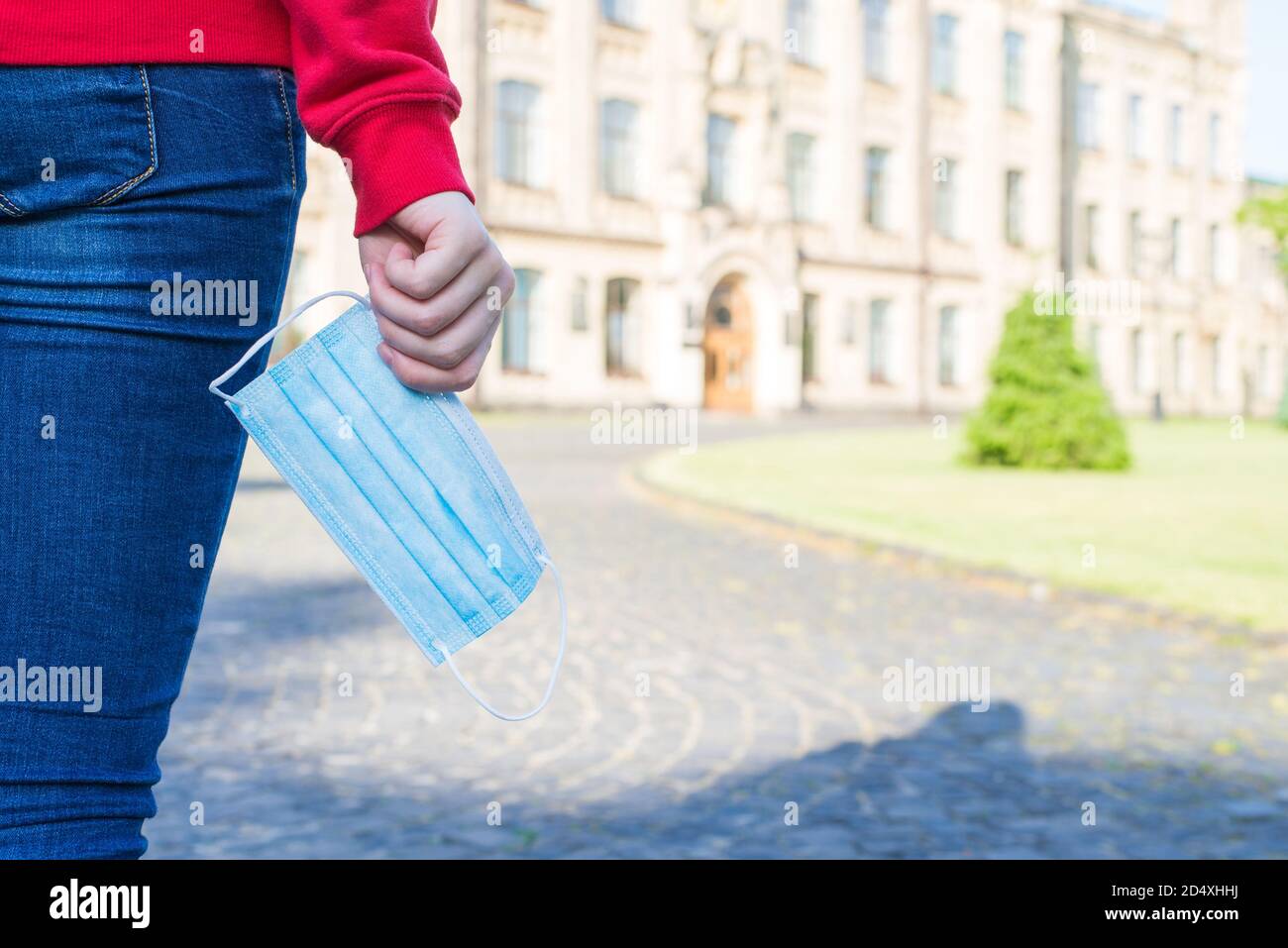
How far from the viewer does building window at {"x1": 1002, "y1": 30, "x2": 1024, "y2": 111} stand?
41000mm

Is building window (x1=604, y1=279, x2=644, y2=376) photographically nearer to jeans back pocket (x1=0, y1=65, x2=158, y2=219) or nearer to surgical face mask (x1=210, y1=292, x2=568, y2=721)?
surgical face mask (x1=210, y1=292, x2=568, y2=721)

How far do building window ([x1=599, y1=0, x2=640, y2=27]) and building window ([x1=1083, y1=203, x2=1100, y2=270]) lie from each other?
17513mm

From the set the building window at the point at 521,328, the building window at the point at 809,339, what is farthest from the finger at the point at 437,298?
the building window at the point at 809,339

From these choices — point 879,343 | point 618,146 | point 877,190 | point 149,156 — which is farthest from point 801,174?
point 149,156

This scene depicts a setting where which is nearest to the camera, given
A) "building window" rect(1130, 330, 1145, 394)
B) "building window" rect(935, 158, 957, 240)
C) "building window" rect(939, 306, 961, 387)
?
"building window" rect(935, 158, 957, 240)

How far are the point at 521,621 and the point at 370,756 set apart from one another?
2675 mm

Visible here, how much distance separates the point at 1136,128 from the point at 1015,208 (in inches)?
279

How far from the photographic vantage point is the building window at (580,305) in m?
32.0

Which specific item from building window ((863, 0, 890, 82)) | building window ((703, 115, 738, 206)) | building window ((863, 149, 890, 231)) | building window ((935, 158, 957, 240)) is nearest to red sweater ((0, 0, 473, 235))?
building window ((703, 115, 738, 206))

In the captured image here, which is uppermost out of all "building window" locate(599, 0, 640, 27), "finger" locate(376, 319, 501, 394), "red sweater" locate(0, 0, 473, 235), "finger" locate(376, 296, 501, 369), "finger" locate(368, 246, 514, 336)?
"building window" locate(599, 0, 640, 27)

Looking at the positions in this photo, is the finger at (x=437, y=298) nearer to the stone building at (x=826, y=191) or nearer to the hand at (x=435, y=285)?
the hand at (x=435, y=285)

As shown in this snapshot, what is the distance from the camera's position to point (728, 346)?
3497 centimetres

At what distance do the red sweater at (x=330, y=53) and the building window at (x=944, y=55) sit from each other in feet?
130

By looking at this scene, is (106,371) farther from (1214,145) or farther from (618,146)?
(1214,145)
